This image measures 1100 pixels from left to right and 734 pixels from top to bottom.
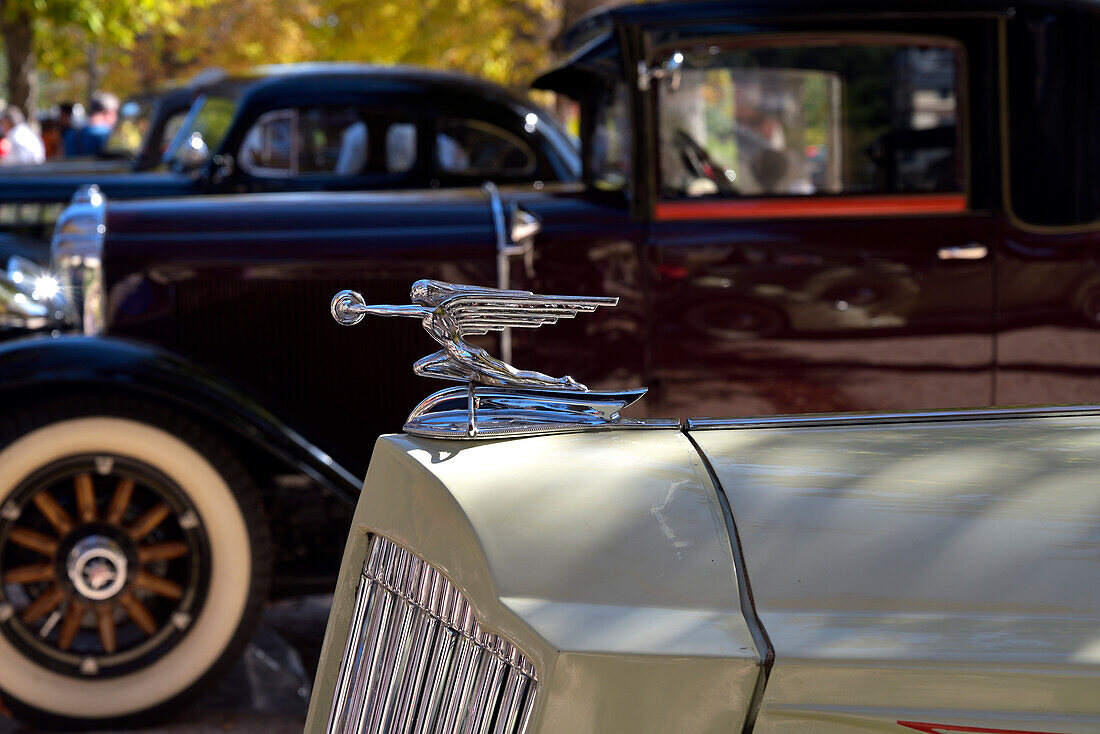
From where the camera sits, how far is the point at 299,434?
12.0 feet

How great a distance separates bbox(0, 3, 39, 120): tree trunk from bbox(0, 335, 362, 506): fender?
13028 mm

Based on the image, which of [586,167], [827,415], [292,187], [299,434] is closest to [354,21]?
[292,187]

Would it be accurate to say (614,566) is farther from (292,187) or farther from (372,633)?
(292,187)

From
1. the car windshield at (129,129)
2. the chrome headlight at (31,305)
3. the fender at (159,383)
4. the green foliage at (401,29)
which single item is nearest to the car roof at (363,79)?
the car windshield at (129,129)

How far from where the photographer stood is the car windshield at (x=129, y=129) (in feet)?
29.7

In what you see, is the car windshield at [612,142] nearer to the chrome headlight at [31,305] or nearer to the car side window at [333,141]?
the chrome headlight at [31,305]

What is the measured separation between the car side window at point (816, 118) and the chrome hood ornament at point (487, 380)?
2.11 m

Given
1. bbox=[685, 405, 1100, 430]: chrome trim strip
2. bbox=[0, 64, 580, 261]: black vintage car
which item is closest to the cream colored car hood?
bbox=[685, 405, 1100, 430]: chrome trim strip

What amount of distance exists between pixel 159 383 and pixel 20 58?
1429 centimetres

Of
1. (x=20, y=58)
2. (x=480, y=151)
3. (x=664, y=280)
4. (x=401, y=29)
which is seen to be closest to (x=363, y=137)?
(x=480, y=151)

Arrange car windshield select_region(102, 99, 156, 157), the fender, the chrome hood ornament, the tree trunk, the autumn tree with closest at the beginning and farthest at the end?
the chrome hood ornament → the fender → car windshield select_region(102, 99, 156, 157) → the autumn tree → the tree trunk

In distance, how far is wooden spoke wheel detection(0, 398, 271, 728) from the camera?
3.43 m

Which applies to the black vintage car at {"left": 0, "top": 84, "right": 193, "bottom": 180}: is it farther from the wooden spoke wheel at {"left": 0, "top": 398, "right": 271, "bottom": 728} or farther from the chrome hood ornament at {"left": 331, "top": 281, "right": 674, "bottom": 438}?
the chrome hood ornament at {"left": 331, "top": 281, "right": 674, "bottom": 438}

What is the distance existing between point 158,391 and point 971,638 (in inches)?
107
